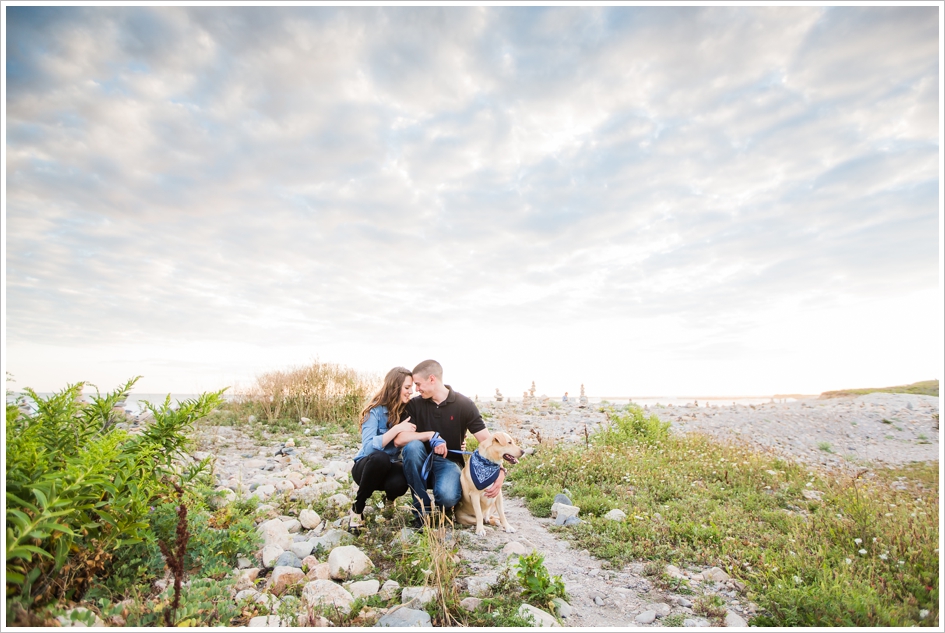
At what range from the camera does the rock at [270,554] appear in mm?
4559

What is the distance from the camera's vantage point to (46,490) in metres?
3.17

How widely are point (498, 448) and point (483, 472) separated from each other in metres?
0.29

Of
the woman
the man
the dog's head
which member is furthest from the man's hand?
the woman

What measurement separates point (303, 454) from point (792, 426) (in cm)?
1329

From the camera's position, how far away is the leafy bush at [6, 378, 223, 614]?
306cm

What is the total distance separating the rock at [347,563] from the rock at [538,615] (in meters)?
1.51

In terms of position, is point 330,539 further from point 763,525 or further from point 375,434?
point 763,525

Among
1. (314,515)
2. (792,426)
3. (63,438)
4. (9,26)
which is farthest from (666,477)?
(792,426)

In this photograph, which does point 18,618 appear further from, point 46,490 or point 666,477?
point 666,477

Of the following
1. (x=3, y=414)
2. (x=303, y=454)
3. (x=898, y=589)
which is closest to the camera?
(x=3, y=414)

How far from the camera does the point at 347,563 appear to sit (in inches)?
175

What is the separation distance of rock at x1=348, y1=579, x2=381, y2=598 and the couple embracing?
48.4 inches

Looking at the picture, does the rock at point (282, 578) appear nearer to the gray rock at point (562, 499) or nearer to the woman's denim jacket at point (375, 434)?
the woman's denim jacket at point (375, 434)

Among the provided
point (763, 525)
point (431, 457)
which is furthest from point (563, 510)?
point (763, 525)
